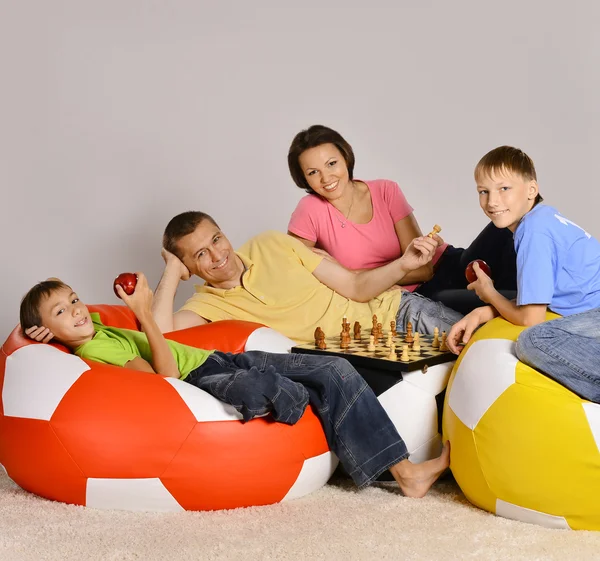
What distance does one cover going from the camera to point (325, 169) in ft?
11.2

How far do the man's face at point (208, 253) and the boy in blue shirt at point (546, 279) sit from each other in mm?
1068

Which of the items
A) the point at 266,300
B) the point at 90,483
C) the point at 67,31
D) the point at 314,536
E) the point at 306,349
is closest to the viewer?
the point at 314,536

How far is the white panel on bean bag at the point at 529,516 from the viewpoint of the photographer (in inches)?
82.1

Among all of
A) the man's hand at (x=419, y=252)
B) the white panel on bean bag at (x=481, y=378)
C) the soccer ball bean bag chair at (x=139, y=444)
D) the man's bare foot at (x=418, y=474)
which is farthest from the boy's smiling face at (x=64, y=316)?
the man's hand at (x=419, y=252)

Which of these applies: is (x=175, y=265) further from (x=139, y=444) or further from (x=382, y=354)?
(x=139, y=444)

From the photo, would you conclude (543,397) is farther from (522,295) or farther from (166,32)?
(166,32)

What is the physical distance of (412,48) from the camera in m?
4.95

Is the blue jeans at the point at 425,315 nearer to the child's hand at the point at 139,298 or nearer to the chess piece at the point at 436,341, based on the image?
the chess piece at the point at 436,341

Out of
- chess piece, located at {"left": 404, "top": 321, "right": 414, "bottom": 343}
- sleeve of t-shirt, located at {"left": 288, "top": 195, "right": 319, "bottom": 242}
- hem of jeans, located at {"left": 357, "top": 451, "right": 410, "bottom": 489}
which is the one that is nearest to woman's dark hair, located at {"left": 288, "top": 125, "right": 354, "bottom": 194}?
sleeve of t-shirt, located at {"left": 288, "top": 195, "right": 319, "bottom": 242}

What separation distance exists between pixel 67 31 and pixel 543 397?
3520 mm

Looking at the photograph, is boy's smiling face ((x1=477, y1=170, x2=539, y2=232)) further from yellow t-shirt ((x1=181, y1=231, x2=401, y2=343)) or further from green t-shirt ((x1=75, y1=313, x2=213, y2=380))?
green t-shirt ((x1=75, y1=313, x2=213, y2=380))

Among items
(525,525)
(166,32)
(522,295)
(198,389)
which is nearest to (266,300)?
(198,389)

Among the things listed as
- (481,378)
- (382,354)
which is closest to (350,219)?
(382,354)

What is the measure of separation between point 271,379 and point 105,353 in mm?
561
